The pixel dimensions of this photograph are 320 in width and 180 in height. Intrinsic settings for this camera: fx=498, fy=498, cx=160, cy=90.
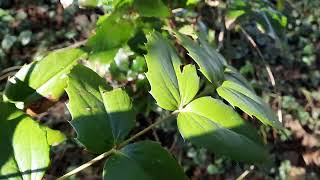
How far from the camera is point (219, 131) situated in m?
0.88

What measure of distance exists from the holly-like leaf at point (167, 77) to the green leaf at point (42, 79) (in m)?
0.28

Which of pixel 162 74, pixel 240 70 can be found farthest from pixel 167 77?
pixel 240 70

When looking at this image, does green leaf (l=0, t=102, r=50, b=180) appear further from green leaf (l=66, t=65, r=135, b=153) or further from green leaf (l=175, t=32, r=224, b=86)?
green leaf (l=175, t=32, r=224, b=86)

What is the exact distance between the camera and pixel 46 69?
45.6 inches

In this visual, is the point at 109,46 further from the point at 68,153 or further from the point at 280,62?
the point at 280,62

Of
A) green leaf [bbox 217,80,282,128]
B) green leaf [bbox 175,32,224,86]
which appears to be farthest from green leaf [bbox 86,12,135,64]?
green leaf [bbox 217,80,282,128]

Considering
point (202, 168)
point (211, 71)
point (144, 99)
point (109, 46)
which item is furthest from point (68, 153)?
point (211, 71)

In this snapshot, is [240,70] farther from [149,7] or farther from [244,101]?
[244,101]

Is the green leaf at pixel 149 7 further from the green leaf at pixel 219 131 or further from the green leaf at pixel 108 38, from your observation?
the green leaf at pixel 219 131

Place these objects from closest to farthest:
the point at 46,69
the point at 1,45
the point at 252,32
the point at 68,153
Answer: the point at 46,69 → the point at 68,153 → the point at 1,45 → the point at 252,32

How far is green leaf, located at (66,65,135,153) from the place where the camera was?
84 cm

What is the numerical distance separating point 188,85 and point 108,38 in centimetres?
34

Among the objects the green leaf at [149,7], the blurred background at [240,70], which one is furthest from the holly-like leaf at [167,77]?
the blurred background at [240,70]

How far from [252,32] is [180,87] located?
7.24ft
